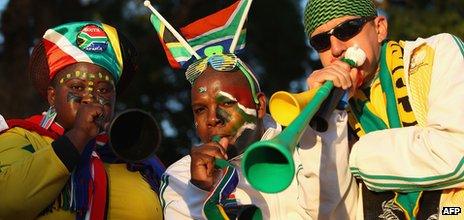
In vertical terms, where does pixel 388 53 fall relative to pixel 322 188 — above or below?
above

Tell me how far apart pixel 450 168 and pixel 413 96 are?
0.42 meters

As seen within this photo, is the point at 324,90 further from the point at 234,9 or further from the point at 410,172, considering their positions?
the point at 234,9

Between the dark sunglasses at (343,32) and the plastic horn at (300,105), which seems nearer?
the plastic horn at (300,105)

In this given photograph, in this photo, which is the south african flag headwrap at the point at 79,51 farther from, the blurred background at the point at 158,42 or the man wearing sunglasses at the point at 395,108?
the blurred background at the point at 158,42

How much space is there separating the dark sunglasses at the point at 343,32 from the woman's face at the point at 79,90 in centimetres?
131

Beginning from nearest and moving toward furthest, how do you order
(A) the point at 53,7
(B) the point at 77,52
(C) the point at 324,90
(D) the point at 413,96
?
(C) the point at 324,90, (D) the point at 413,96, (B) the point at 77,52, (A) the point at 53,7

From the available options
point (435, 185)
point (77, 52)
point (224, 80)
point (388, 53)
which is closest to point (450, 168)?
point (435, 185)

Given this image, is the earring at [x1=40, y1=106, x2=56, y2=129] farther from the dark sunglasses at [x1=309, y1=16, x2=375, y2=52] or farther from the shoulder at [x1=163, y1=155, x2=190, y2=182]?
the dark sunglasses at [x1=309, y1=16, x2=375, y2=52]

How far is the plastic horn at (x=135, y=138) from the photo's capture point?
17.0 ft

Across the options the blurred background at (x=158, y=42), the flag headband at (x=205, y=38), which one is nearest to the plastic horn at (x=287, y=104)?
the flag headband at (x=205, y=38)

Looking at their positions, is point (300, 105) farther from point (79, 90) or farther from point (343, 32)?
point (79, 90)

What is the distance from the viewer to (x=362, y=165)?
4449 mm

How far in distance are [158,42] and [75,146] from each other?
7671 mm
